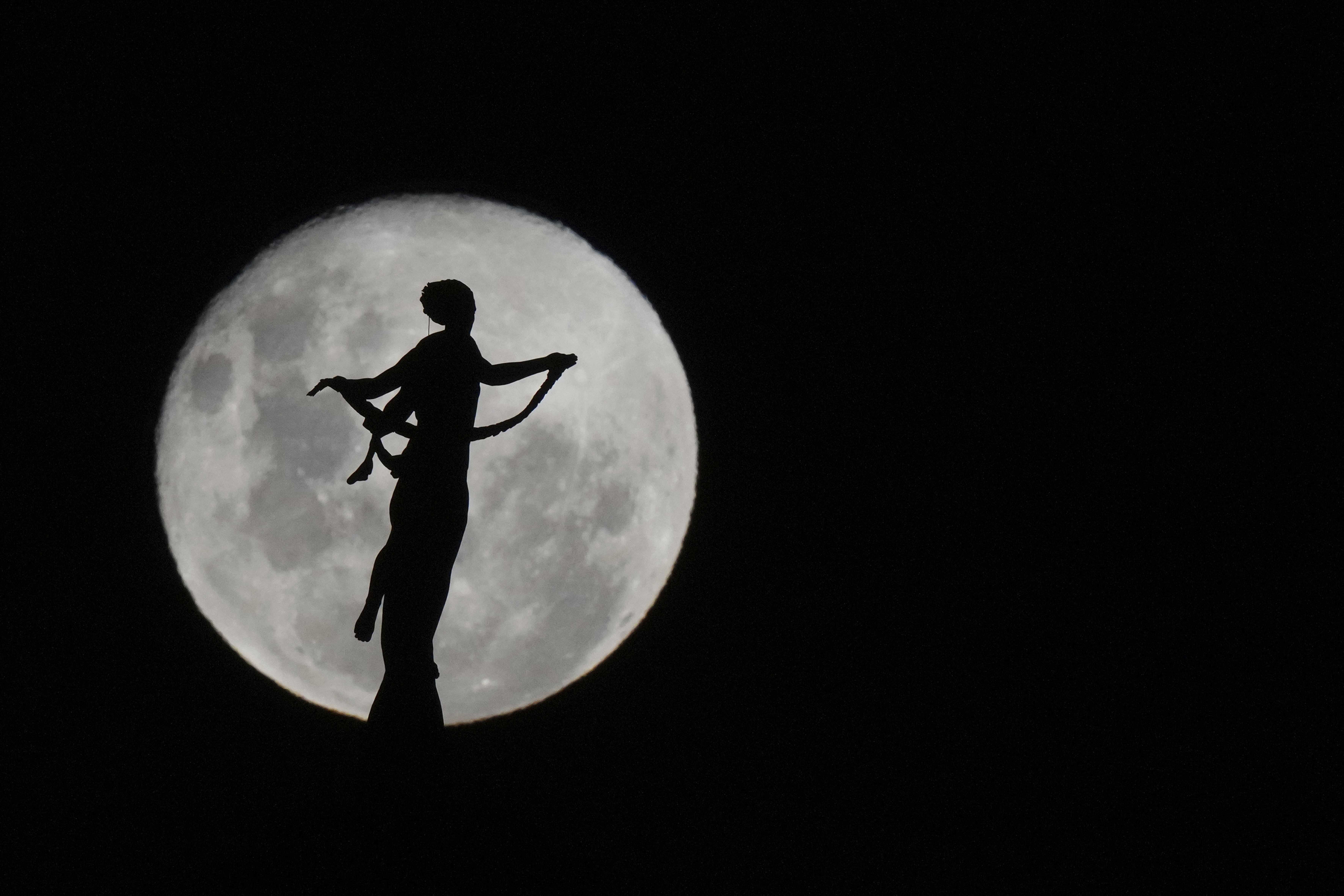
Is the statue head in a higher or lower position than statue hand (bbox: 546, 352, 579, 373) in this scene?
higher

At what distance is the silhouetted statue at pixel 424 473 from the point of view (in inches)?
282

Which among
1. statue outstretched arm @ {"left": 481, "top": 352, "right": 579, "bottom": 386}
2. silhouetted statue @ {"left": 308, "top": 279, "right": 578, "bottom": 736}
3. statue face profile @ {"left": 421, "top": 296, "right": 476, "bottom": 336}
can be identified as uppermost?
statue face profile @ {"left": 421, "top": 296, "right": 476, "bottom": 336}

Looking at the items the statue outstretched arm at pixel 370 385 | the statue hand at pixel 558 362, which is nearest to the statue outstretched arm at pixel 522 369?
the statue hand at pixel 558 362

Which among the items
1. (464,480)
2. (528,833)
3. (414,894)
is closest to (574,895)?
(528,833)

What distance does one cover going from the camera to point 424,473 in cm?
739

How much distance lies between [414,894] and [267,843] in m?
1.44

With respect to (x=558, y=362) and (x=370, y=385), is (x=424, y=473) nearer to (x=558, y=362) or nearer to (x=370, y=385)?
(x=370, y=385)

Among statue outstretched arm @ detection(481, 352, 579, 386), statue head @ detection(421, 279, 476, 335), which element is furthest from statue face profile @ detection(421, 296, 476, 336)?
statue outstretched arm @ detection(481, 352, 579, 386)

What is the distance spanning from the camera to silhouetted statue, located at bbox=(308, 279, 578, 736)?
7156 mm

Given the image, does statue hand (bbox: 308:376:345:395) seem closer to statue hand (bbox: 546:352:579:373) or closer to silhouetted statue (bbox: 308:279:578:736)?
silhouetted statue (bbox: 308:279:578:736)

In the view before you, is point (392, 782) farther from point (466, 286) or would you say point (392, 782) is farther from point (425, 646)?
point (466, 286)

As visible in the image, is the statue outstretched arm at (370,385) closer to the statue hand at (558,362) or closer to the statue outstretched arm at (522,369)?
the statue outstretched arm at (522,369)

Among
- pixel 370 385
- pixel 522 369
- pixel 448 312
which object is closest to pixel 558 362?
pixel 522 369

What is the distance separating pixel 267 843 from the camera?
7.26 metres
